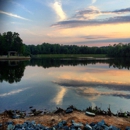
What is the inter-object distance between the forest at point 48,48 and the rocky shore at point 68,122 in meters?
59.3

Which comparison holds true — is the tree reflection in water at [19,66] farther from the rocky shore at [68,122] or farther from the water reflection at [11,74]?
the rocky shore at [68,122]

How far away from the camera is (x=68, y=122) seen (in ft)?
21.1

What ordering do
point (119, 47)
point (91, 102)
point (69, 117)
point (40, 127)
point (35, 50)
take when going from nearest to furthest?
point (40, 127), point (69, 117), point (91, 102), point (119, 47), point (35, 50)

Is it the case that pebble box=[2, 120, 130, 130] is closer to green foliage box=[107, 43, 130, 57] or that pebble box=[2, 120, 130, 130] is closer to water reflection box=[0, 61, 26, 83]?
water reflection box=[0, 61, 26, 83]

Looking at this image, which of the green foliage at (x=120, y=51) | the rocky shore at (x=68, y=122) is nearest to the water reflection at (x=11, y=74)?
the rocky shore at (x=68, y=122)

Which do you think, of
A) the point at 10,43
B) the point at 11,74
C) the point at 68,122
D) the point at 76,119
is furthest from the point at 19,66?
the point at 10,43

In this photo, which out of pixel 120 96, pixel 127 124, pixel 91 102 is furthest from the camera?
pixel 120 96

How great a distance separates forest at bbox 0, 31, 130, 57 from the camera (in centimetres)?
6544

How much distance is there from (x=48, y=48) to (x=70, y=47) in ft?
49.0

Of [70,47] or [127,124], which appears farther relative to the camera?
[70,47]

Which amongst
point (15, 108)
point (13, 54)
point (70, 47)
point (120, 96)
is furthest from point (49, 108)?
point (70, 47)

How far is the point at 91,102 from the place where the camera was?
993 centimetres

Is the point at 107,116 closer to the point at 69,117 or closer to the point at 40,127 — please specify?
the point at 69,117

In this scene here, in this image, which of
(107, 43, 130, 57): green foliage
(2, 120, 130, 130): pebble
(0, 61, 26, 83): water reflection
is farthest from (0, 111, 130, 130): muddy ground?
(107, 43, 130, 57): green foliage
